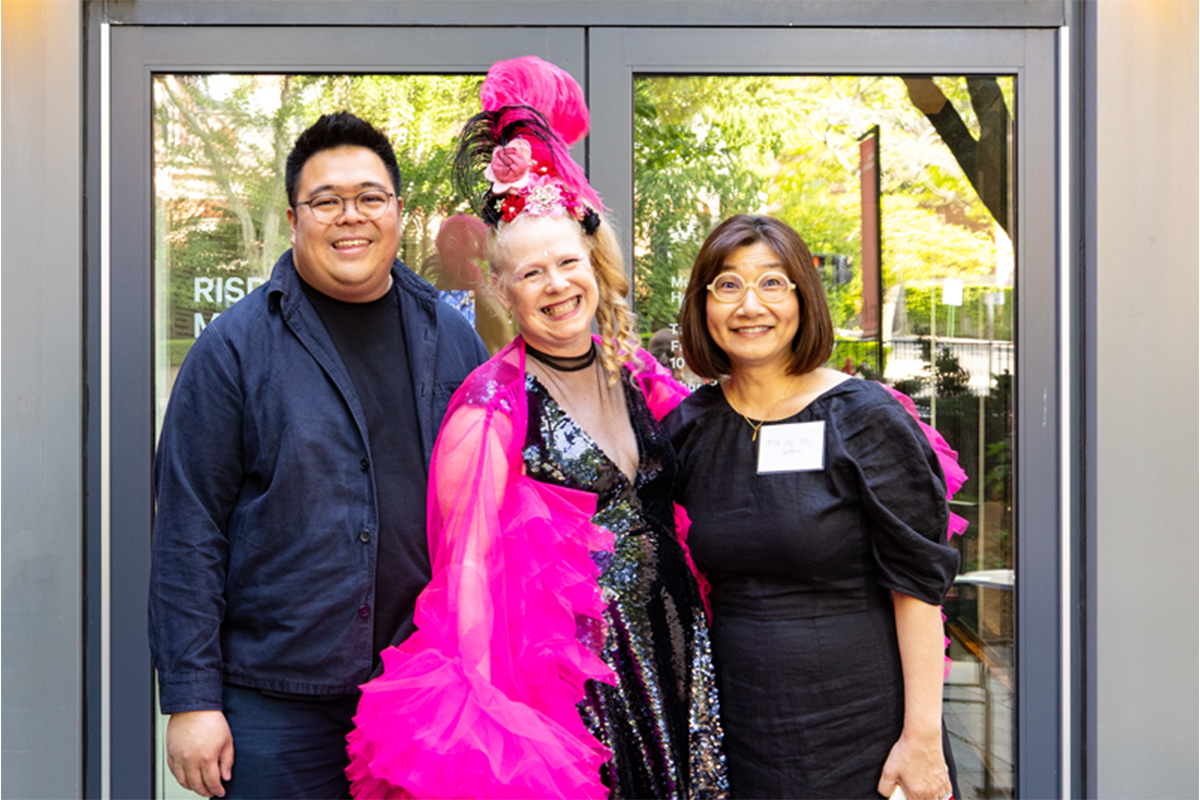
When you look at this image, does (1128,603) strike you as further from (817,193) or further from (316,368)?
(316,368)

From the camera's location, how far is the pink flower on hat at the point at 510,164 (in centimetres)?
195

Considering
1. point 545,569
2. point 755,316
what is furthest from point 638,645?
point 755,316

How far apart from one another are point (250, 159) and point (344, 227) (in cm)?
121

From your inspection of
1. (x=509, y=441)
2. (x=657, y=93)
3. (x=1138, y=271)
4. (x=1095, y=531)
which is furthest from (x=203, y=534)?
(x=1138, y=271)

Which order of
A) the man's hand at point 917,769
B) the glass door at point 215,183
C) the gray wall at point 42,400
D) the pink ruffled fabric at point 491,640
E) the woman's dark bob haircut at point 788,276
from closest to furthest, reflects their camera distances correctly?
the pink ruffled fabric at point 491,640, the man's hand at point 917,769, the woman's dark bob haircut at point 788,276, the gray wall at point 42,400, the glass door at point 215,183

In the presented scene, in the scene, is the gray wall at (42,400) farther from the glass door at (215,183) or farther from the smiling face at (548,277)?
the smiling face at (548,277)

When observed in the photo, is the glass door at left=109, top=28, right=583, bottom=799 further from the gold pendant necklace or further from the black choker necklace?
the gold pendant necklace

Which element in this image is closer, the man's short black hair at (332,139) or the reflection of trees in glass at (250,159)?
the man's short black hair at (332,139)

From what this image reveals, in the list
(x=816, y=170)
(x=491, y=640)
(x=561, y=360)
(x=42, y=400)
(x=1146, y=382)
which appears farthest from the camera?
(x=816, y=170)

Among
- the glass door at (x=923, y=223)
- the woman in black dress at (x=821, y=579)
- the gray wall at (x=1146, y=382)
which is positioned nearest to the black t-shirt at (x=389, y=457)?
the woman in black dress at (x=821, y=579)

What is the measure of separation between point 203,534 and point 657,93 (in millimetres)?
1893

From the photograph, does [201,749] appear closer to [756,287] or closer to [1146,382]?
[756,287]

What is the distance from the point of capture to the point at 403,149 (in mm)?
2963

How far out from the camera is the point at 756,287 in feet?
6.37
